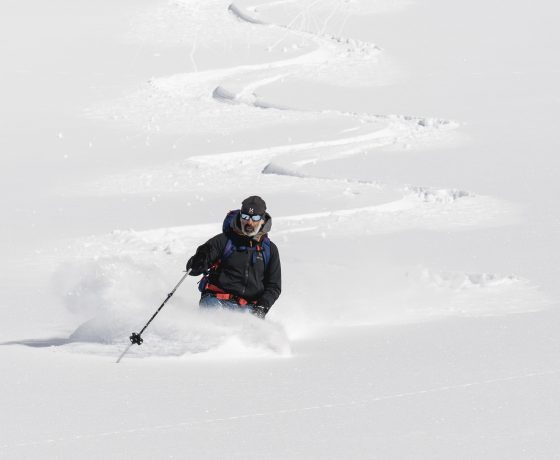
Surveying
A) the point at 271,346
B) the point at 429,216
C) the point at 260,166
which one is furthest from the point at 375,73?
the point at 271,346

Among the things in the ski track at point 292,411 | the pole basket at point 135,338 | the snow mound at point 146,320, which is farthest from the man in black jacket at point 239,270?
the ski track at point 292,411

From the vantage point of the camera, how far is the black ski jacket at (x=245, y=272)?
8641 millimetres

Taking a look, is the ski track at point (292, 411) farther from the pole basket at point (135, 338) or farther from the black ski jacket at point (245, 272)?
the black ski jacket at point (245, 272)

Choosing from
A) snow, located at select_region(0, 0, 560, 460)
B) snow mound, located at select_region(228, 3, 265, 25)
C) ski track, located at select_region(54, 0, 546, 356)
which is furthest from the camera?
snow mound, located at select_region(228, 3, 265, 25)

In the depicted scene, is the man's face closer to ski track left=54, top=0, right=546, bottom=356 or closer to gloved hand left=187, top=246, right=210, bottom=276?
gloved hand left=187, top=246, right=210, bottom=276

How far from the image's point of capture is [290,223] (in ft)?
46.5

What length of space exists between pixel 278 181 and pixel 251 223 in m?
7.94

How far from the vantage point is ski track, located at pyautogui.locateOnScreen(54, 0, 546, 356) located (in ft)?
32.4

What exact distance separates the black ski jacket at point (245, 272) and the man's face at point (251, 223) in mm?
108

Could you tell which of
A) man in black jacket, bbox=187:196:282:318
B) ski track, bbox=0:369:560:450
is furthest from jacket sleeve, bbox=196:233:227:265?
ski track, bbox=0:369:560:450

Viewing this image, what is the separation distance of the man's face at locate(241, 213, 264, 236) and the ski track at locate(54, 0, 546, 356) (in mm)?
848

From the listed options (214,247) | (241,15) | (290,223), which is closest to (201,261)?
(214,247)

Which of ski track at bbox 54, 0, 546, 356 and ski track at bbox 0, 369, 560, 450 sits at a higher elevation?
ski track at bbox 54, 0, 546, 356

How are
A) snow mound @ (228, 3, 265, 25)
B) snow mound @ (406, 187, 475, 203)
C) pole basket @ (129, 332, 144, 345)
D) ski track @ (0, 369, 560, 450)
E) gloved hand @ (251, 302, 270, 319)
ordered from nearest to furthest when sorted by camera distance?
1. ski track @ (0, 369, 560, 450)
2. pole basket @ (129, 332, 144, 345)
3. gloved hand @ (251, 302, 270, 319)
4. snow mound @ (406, 187, 475, 203)
5. snow mound @ (228, 3, 265, 25)
